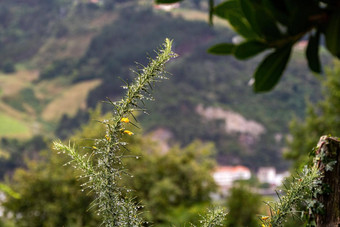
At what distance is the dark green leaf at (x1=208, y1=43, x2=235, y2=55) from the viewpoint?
0.71 m

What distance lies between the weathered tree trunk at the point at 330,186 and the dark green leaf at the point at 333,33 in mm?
1162

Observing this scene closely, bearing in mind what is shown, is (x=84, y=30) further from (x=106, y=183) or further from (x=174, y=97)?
(x=106, y=183)

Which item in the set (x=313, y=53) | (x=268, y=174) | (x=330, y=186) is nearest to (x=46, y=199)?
(x=330, y=186)

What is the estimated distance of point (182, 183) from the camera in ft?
52.9

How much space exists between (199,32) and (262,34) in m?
84.0

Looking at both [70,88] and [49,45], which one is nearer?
[70,88]

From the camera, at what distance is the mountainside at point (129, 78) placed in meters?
69.2

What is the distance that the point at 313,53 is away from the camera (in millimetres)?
657

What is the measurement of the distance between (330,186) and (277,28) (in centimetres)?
119

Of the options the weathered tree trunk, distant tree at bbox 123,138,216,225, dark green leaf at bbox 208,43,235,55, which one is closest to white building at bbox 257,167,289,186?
distant tree at bbox 123,138,216,225

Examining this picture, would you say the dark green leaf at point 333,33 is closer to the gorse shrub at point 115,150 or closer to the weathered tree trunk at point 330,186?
the gorse shrub at point 115,150

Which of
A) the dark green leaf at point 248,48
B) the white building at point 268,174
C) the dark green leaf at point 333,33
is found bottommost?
the dark green leaf at point 333,33

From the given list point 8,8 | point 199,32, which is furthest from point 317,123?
point 8,8

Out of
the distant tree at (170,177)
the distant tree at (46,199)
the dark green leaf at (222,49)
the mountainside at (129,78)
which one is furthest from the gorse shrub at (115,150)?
the mountainside at (129,78)
